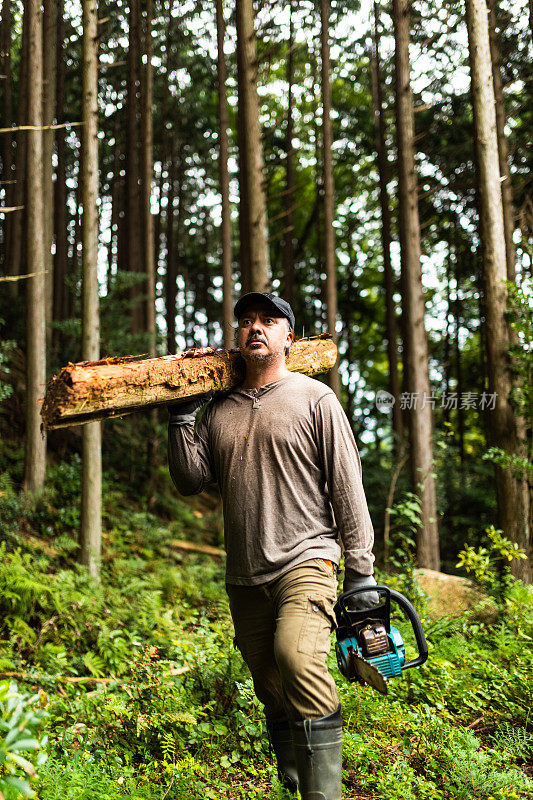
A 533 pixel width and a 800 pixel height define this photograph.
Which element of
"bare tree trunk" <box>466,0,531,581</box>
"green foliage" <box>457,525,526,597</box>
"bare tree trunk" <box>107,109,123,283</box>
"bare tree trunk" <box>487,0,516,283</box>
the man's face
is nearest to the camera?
the man's face

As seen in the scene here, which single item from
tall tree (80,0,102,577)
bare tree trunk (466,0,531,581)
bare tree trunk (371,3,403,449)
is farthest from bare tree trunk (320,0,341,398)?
tall tree (80,0,102,577)

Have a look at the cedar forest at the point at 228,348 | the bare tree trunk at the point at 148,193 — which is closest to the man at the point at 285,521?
the cedar forest at the point at 228,348

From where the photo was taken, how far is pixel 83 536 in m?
9.11

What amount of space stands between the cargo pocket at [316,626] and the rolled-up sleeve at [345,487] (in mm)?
289

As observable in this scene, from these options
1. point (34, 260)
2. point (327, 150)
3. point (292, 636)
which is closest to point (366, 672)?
point (292, 636)

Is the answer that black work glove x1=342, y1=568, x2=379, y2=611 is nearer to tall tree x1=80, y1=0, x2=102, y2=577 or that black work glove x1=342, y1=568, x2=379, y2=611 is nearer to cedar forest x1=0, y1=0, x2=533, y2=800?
cedar forest x1=0, y1=0, x2=533, y2=800

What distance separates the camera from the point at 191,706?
495 centimetres

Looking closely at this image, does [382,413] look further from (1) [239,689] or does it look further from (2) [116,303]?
(1) [239,689]

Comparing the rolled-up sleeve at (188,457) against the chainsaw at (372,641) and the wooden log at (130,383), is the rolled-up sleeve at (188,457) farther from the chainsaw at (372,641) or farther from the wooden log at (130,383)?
the chainsaw at (372,641)

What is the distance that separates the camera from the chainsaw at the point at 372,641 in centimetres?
357

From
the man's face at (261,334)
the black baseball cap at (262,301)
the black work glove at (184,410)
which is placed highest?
the black baseball cap at (262,301)

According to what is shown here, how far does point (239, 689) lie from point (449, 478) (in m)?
12.1

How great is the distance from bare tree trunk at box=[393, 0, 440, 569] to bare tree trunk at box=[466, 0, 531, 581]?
5.41ft

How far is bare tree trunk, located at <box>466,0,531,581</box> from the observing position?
28.9ft
